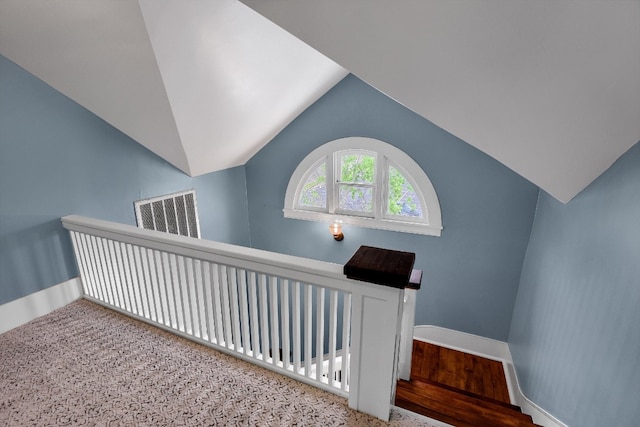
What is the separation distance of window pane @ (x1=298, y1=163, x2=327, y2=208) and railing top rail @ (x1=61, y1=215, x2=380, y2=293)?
2.52 m

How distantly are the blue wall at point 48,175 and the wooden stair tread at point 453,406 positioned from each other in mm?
2680

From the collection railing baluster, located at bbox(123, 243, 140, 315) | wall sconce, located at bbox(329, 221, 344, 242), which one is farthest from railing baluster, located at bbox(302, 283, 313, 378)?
wall sconce, located at bbox(329, 221, 344, 242)

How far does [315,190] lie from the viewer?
14.3 ft

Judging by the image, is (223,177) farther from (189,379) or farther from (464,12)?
(464,12)

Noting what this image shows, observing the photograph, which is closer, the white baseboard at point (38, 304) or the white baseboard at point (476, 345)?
the white baseboard at point (38, 304)

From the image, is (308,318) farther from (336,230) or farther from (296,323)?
(336,230)

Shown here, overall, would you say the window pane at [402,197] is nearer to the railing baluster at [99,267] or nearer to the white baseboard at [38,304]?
the railing baluster at [99,267]

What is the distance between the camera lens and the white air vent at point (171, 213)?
10.7ft

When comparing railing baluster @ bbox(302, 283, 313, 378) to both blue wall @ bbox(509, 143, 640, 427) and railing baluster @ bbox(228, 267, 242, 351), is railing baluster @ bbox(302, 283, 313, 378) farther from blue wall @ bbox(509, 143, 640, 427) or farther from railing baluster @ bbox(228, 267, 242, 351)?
blue wall @ bbox(509, 143, 640, 427)

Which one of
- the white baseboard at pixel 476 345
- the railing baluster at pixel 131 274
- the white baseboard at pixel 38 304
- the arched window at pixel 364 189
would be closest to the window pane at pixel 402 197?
the arched window at pixel 364 189

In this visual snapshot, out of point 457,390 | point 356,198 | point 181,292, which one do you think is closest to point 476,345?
point 457,390

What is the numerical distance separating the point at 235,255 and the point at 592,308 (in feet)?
6.87

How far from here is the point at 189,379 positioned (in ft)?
5.82

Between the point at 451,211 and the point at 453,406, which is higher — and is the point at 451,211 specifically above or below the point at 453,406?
above
